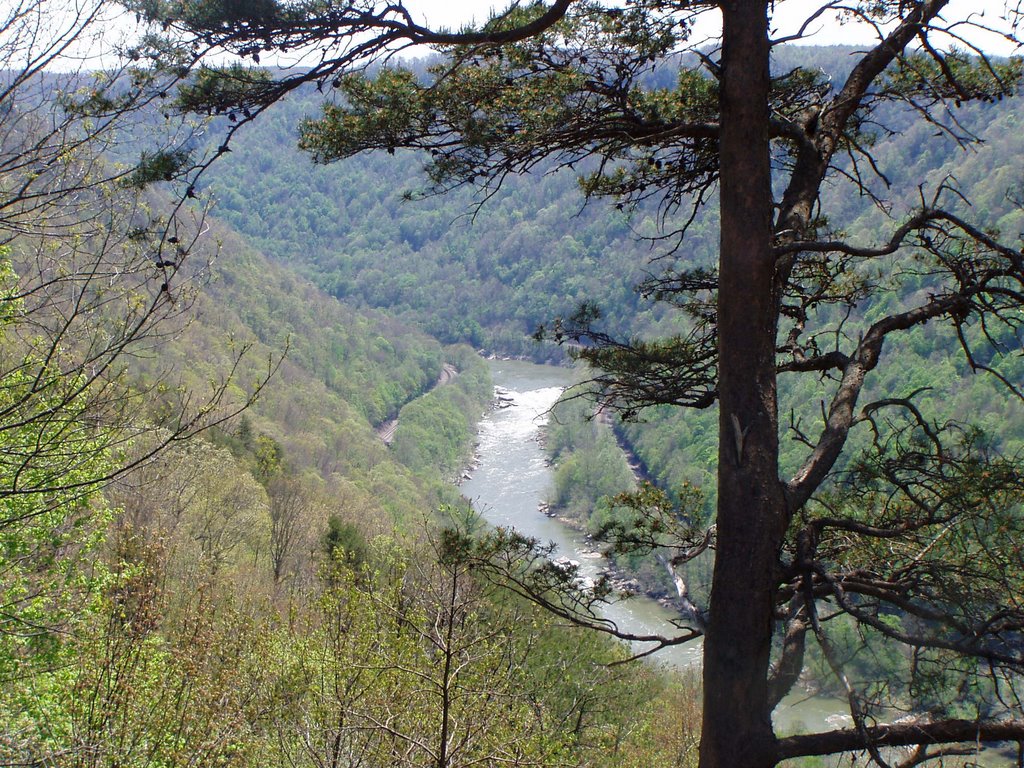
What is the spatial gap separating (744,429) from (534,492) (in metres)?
43.1

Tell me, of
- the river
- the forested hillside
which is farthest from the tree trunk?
the forested hillside

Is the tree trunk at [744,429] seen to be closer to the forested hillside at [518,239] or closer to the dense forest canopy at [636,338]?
the dense forest canopy at [636,338]

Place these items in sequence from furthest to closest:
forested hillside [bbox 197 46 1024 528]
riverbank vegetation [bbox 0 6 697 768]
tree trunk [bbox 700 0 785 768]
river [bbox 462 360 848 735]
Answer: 1. forested hillside [bbox 197 46 1024 528]
2. river [bbox 462 360 848 735]
3. riverbank vegetation [bbox 0 6 697 768]
4. tree trunk [bbox 700 0 785 768]

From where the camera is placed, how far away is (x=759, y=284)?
2.80 metres

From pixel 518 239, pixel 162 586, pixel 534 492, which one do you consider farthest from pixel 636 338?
pixel 518 239

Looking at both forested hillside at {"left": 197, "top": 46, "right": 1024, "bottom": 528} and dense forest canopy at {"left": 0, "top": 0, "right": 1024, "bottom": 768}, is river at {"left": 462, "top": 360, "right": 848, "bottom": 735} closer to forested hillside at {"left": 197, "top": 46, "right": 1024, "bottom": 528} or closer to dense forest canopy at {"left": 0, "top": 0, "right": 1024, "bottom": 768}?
forested hillside at {"left": 197, "top": 46, "right": 1024, "bottom": 528}

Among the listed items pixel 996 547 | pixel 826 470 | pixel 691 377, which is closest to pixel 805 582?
pixel 826 470

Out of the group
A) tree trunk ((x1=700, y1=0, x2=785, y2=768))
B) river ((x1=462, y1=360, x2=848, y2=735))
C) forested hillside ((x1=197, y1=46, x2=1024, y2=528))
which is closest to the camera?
tree trunk ((x1=700, y1=0, x2=785, y2=768))

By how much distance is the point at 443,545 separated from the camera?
3.71 metres

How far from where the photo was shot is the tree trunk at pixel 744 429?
8.48 ft

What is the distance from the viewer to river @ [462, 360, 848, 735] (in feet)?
86.1

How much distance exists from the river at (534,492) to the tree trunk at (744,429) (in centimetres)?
1546

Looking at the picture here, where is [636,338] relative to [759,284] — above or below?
below

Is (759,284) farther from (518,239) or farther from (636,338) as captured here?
(518,239)
